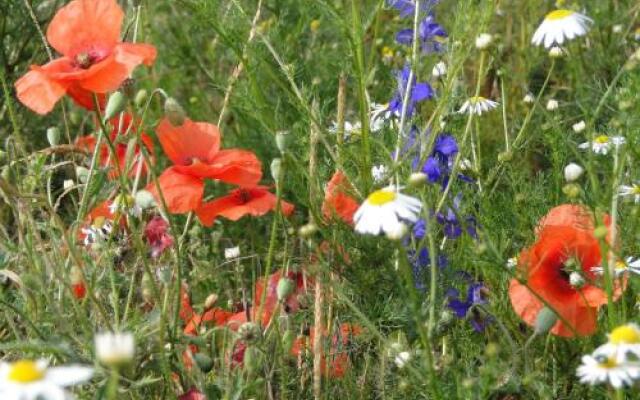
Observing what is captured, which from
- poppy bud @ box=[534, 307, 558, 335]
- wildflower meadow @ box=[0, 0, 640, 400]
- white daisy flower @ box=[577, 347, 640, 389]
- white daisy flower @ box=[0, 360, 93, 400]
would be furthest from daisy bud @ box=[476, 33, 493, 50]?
white daisy flower @ box=[0, 360, 93, 400]

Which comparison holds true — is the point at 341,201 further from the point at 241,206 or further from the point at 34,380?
the point at 34,380

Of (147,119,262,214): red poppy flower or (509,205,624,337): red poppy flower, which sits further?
(147,119,262,214): red poppy flower

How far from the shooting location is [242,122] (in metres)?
2.64

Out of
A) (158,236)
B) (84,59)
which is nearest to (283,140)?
(84,59)

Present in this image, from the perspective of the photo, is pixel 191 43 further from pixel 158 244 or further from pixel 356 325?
pixel 356 325

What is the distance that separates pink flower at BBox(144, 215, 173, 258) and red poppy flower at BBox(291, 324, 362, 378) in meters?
0.29

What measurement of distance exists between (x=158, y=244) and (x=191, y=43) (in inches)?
51.6

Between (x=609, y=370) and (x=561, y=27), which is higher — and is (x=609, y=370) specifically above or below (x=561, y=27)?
below

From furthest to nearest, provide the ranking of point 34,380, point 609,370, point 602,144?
point 602,144 → point 609,370 → point 34,380

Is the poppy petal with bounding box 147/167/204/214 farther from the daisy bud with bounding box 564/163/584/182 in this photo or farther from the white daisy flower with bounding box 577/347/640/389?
the white daisy flower with bounding box 577/347/640/389

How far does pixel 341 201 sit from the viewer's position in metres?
1.56

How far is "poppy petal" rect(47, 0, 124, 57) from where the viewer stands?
159 centimetres

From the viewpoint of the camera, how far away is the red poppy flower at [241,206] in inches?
65.3

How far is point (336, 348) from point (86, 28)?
614 millimetres
